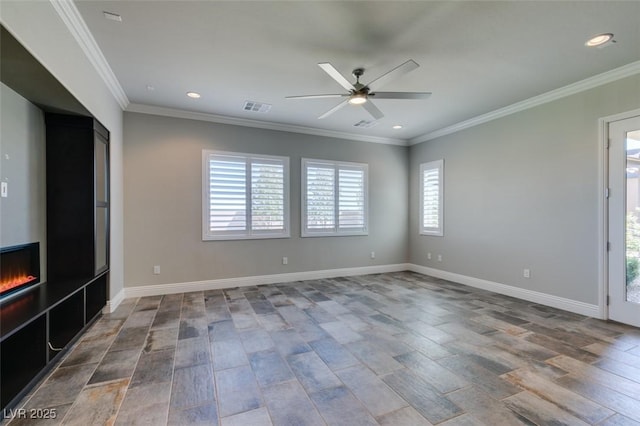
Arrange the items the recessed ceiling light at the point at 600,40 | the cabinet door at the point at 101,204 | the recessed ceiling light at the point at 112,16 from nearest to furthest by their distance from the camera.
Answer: the recessed ceiling light at the point at 112,16 → the recessed ceiling light at the point at 600,40 → the cabinet door at the point at 101,204

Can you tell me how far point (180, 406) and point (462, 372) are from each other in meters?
2.12

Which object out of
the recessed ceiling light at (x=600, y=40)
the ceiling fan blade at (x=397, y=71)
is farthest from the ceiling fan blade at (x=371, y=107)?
the recessed ceiling light at (x=600, y=40)

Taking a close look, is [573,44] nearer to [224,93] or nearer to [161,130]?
[224,93]

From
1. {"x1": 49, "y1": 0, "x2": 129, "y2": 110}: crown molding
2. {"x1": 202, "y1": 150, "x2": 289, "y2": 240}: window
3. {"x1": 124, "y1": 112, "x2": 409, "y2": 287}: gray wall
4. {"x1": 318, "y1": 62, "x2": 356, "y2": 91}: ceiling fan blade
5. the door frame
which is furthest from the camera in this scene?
{"x1": 202, "y1": 150, "x2": 289, "y2": 240}: window

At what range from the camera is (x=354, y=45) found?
2869mm

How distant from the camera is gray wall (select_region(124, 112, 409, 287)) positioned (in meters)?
4.54

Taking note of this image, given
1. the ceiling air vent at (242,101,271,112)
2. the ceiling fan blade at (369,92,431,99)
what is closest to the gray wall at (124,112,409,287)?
the ceiling air vent at (242,101,271,112)

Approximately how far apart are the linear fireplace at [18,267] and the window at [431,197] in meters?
5.99

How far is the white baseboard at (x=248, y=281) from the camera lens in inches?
180

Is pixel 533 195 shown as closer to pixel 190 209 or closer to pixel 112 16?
pixel 190 209

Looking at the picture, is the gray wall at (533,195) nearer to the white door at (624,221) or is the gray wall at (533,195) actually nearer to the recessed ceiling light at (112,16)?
the white door at (624,221)

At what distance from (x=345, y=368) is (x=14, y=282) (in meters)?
2.90

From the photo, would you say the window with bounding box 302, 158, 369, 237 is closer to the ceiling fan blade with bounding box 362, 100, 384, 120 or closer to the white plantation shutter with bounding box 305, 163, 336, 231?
the white plantation shutter with bounding box 305, 163, 336, 231

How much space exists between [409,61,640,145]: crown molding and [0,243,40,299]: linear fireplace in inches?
243
